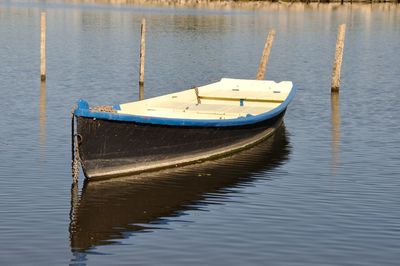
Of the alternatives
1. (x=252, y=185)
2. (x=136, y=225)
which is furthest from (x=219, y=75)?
(x=136, y=225)

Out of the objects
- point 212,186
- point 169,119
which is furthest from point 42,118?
point 212,186

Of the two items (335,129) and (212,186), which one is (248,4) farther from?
(212,186)

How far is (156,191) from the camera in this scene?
21.3 m

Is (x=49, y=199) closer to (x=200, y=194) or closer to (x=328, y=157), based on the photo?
(x=200, y=194)

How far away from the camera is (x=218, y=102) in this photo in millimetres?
31234

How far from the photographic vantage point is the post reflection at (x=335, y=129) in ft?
83.8

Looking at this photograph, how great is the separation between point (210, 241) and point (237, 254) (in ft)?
3.14

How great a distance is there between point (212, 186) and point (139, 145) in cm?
197

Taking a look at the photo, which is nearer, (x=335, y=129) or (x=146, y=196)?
(x=146, y=196)

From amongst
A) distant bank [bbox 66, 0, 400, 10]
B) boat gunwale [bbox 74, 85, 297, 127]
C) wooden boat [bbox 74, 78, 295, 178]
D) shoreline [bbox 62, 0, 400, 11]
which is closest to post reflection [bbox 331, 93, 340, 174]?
wooden boat [bbox 74, 78, 295, 178]

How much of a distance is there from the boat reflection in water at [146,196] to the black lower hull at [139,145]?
0.79 feet

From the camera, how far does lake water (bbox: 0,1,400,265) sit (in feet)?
54.6

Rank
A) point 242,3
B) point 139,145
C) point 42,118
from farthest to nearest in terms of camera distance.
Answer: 1. point 242,3
2. point 42,118
3. point 139,145

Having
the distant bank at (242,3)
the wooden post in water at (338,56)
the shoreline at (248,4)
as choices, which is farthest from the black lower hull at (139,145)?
the distant bank at (242,3)
